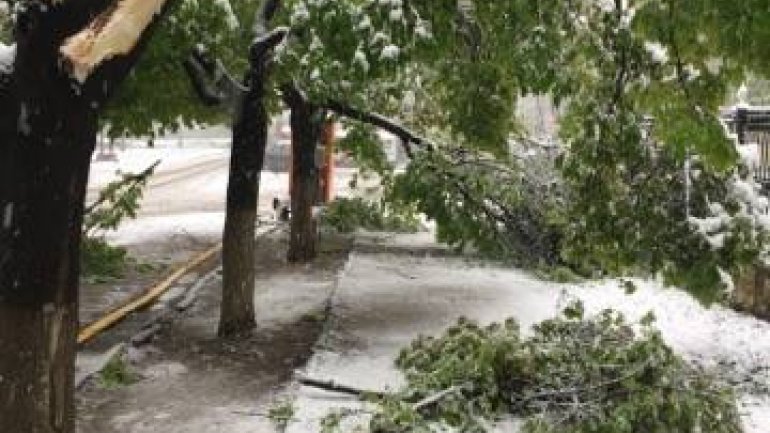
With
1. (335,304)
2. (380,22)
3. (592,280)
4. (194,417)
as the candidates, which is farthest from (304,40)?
(592,280)

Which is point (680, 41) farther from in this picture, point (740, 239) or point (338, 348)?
point (338, 348)

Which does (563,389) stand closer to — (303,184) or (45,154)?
(45,154)

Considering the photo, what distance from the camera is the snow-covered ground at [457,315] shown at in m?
9.40

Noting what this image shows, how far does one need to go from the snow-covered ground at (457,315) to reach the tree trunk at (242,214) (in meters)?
1.08

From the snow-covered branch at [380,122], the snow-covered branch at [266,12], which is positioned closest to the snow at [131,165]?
the snow-covered branch at [380,122]

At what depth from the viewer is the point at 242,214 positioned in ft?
36.4

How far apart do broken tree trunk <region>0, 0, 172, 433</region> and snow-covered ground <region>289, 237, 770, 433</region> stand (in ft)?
9.83

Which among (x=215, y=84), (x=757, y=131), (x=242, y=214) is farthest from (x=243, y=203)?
(x=757, y=131)

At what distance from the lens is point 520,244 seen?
50.5ft

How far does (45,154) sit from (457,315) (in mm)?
8319

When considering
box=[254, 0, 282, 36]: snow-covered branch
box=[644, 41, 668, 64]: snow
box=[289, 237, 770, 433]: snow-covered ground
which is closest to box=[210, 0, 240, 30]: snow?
box=[254, 0, 282, 36]: snow-covered branch

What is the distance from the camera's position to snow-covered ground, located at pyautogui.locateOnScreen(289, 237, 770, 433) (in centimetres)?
940

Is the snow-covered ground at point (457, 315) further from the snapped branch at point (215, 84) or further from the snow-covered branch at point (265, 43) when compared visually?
the snow-covered branch at point (265, 43)

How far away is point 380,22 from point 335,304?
20.6ft
